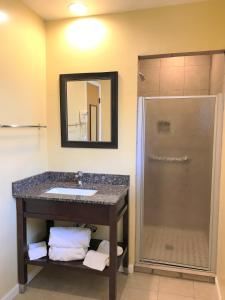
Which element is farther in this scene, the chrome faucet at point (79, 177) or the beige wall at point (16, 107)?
the chrome faucet at point (79, 177)

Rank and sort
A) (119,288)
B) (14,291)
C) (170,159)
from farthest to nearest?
1. (170,159)
2. (119,288)
3. (14,291)

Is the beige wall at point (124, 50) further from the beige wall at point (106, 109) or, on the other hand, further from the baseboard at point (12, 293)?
the baseboard at point (12, 293)

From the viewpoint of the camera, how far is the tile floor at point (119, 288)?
219 centimetres

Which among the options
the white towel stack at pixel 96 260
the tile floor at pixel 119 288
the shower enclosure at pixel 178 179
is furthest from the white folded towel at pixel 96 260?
the shower enclosure at pixel 178 179

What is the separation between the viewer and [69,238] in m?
2.13

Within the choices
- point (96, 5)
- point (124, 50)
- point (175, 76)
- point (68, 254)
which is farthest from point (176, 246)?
point (96, 5)

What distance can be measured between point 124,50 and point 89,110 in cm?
66

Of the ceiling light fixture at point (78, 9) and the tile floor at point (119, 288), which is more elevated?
the ceiling light fixture at point (78, 9)

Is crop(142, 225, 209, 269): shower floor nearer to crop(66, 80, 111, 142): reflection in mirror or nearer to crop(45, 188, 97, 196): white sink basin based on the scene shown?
crop(45, 188, 97, 196): white sink basin

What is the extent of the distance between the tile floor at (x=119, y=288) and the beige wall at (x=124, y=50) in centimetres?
34

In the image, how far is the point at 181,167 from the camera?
2.50m

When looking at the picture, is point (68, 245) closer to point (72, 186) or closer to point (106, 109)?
point (72, 186)

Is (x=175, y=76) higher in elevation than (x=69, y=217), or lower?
higher

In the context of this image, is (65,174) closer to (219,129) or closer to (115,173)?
(115,173)
